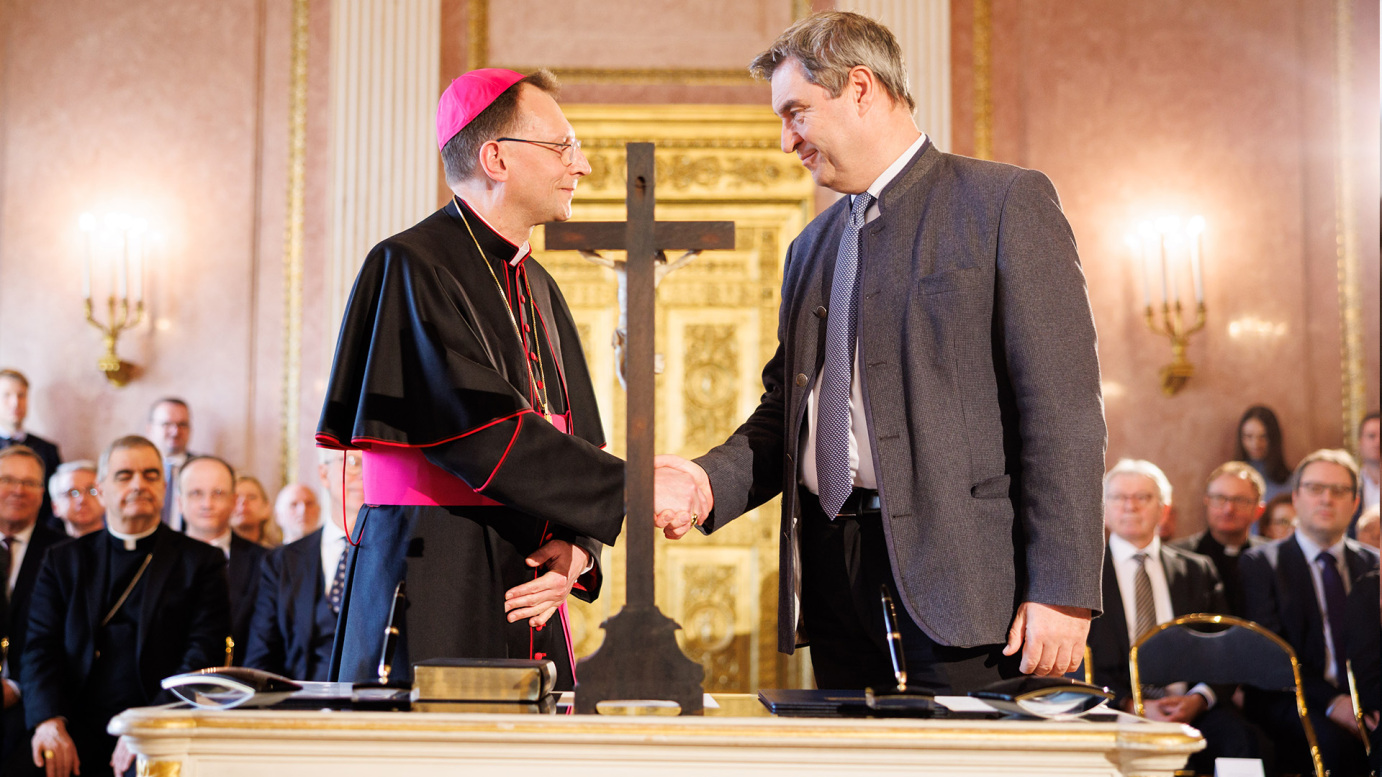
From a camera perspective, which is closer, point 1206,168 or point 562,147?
point 562,147

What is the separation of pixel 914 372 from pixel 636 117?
5.07 m

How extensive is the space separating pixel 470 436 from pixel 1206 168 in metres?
6.08

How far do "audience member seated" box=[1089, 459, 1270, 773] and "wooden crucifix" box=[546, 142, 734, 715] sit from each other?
3.27 meters

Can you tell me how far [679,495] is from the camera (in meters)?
2.09

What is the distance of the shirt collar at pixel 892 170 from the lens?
87.0 inches

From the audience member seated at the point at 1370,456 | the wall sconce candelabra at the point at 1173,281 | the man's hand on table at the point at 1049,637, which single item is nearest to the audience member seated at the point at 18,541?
the man's hand on table at the point at 1049,637

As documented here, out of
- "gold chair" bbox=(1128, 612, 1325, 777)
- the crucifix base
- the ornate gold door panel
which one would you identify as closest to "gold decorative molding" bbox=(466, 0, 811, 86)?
the ornate gold door panel

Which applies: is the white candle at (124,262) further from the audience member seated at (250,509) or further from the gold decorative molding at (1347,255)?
the gold decorative molding at (1347,255)

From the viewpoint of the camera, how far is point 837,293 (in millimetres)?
2188

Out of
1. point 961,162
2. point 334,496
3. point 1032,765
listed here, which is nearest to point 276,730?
point 1032,765

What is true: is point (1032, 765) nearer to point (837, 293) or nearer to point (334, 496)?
point (837, 293)

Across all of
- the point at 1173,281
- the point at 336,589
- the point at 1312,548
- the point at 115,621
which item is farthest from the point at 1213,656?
the point at 115,621

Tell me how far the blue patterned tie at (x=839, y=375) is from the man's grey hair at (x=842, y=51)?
0.72 feet

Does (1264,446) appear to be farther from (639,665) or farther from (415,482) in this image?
(639,665)
